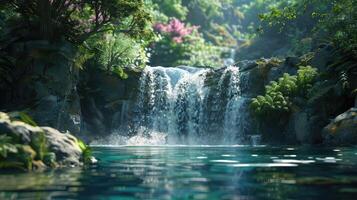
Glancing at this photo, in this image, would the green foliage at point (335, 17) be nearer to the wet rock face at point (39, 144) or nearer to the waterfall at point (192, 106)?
the waterfall at point (192, 106)

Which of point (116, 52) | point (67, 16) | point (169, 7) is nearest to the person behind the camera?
point (67, 16)

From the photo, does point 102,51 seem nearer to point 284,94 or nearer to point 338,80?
point 284,94

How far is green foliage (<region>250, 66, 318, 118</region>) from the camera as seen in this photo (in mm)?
21094

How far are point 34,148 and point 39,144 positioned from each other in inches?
4.0

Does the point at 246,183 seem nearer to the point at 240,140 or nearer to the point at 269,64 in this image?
the point at 240,140

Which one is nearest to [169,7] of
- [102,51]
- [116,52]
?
[116,52]

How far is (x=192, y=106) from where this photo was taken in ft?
85.5

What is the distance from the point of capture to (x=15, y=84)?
2203cm

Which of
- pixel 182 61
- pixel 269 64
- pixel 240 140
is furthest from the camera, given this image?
pixel 182 61

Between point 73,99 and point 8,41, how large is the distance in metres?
3.80

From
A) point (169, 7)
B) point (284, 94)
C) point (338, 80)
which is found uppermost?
point (169, 7)

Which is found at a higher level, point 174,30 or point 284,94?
point 174,30

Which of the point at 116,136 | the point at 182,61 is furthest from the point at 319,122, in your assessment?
the point at 182,61

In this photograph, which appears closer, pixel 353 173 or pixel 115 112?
pixel 353 173
